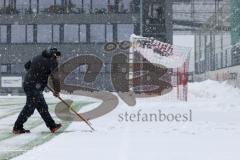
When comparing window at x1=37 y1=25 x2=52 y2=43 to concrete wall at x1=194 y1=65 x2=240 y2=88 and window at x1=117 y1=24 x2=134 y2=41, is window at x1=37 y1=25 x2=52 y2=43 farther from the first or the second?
concrete wall at x1=194 y1=65 x2=240 y2=88

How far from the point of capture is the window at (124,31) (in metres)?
48.6

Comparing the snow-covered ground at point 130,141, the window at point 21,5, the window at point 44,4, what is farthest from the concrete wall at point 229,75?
the window at point 21,5

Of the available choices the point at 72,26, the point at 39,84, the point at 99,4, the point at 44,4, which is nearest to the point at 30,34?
the point at 44,4

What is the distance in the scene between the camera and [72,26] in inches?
1946

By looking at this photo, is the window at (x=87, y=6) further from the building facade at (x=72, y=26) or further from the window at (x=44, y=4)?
the window at (x=44, y=4)

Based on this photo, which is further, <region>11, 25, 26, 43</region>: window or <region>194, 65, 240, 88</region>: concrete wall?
<region>11, 25, 26, 43</region>: window

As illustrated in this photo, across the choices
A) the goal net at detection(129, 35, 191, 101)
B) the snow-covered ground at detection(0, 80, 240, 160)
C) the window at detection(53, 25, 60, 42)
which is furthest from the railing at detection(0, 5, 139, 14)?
the snow-covered ground at detection(0, 80, 240, 160)

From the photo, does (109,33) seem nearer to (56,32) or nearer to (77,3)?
(77,3)

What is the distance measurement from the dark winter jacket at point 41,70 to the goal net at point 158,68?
14806mm

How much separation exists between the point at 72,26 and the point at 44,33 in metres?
2.53

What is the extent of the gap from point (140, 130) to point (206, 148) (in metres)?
3.35

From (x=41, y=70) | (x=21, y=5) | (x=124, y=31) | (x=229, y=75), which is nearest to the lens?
(x=41, y=70)

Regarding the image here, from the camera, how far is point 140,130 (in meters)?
12.4

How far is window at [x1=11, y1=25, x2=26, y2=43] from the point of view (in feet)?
164
